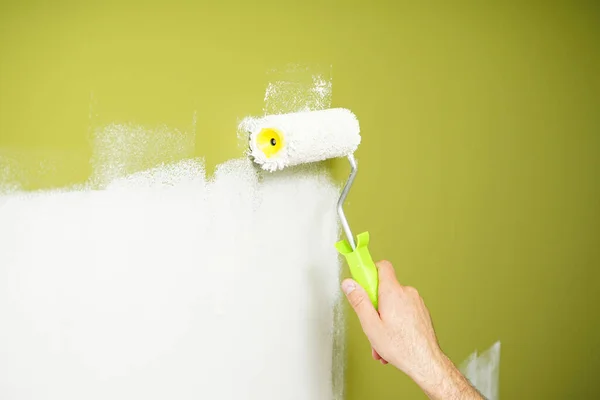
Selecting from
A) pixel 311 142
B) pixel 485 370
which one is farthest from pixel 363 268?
pixel 485 370

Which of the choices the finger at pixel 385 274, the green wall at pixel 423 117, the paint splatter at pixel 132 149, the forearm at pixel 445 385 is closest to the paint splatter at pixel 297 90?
the green wall at pixel 423 117

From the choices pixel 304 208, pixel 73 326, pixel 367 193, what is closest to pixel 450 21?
pixel 367 193

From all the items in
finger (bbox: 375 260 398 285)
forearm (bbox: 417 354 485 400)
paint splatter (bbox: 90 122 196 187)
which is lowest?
forearm (bbox: 417 354 485 400)

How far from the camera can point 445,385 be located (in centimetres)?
85

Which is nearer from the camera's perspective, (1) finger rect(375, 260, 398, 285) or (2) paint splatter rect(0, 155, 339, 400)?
(2) paint splatter rect(0, 155, 339, 400)

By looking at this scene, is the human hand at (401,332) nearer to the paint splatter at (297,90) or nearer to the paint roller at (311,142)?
the paint roller at (311,142)

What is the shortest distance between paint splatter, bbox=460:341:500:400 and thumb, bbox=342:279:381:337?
467 millimetres

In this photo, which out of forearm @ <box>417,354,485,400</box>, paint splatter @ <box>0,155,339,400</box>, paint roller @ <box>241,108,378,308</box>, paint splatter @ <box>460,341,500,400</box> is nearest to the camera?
paint splatter @ <box>0,155,339,400</box>

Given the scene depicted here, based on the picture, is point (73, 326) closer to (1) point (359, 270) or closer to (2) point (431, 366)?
(1) point (359, 270)

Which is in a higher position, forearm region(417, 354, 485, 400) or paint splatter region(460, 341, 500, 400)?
paint splatter region(460, 341, 500, 400)

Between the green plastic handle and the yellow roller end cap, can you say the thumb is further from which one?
the yellow roller end cap

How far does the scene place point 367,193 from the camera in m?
0.96

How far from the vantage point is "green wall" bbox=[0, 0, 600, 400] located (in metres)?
0.63

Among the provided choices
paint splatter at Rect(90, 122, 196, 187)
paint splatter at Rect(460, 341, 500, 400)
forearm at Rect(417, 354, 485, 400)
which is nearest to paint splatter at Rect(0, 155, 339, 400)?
paint splatter at Rect(90, 122, 196, 187)
